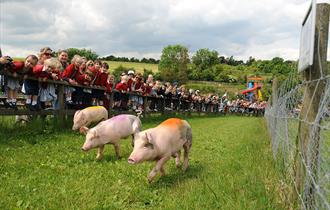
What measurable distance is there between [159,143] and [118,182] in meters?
0.68

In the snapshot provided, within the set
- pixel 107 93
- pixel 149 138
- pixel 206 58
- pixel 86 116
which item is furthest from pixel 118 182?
pixel 206 58

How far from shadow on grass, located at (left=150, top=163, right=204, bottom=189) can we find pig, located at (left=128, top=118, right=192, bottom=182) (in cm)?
11

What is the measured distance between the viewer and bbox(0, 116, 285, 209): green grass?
156 inches

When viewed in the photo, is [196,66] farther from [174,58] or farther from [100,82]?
[100,82]

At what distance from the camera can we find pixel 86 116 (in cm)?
880

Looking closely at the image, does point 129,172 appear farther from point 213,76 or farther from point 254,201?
point 213,76

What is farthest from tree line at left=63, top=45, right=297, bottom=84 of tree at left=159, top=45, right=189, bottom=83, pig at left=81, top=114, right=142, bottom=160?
pig at left=81, top=114, right=142, bottom=160

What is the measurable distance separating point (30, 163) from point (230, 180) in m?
2.84

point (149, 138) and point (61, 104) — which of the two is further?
point (61, 104)

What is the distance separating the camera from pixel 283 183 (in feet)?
14.1

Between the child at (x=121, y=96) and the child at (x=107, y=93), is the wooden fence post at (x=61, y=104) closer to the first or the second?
the child at (x=107, y=93)

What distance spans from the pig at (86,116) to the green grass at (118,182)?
134 centimetres

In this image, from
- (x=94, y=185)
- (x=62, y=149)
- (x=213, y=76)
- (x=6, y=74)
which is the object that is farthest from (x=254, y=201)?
(x=213, y=76)

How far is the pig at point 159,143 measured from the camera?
480cm
